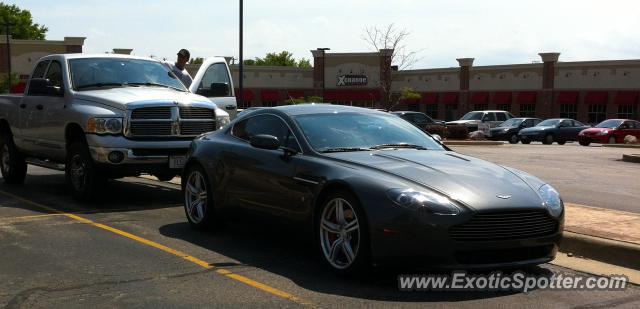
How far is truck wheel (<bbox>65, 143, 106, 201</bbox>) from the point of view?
9.57 metres

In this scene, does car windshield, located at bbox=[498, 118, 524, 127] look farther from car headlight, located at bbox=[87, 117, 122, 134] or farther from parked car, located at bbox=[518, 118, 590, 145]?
car headlight, located at bbox=[87, 117, 122, 134]

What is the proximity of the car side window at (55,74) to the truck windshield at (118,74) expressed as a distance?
24cm

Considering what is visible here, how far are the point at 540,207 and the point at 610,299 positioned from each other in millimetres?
859

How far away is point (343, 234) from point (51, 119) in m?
6.33

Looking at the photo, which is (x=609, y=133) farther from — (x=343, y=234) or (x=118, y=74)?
(x=343, y=234)

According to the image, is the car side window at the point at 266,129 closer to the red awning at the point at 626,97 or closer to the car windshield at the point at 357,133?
the car windshield at the point at 357,133

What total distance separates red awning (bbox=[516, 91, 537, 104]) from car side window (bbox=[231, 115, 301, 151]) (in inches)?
2034

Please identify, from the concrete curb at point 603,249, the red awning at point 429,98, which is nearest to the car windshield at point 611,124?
the red awning at point 429,98

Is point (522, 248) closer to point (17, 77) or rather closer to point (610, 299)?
point (610, 299)

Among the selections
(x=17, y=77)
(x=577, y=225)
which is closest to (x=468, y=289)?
(x=577, y=225)

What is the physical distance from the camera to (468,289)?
218 inches

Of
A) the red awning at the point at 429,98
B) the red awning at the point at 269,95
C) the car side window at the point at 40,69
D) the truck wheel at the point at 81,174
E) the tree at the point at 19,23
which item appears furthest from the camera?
the tree at the point at 19,23

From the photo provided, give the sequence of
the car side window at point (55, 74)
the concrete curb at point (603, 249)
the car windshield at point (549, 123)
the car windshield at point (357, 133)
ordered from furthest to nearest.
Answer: the car windshield at point (549, 123), the car side window at point (55, 74), the car windshield at point (357, 133), the concrete curb at point (603, 249)

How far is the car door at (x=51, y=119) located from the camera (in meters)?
10.3
